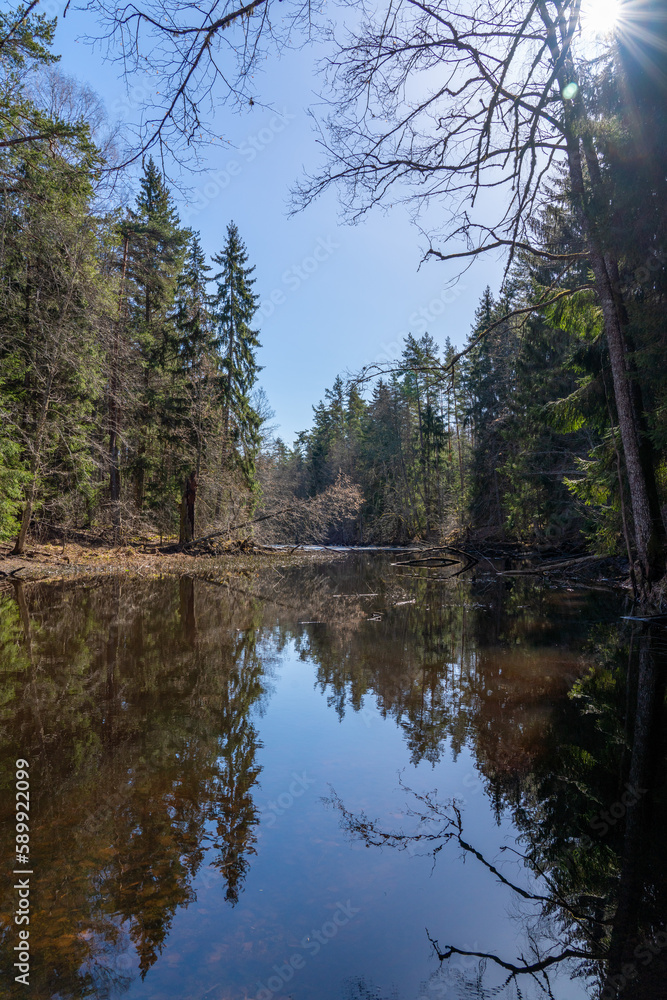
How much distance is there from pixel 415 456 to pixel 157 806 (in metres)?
39.6

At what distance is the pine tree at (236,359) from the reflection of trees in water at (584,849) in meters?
20.3

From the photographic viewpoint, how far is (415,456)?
41.7 meters

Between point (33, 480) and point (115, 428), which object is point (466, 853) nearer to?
point (33, 480)

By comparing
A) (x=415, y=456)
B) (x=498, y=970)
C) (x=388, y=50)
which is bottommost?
(x=498, y=970)

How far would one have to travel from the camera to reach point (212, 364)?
2259 centimetres

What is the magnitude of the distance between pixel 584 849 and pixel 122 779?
280 centimetres

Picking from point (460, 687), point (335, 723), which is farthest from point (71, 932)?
point (460, 687)

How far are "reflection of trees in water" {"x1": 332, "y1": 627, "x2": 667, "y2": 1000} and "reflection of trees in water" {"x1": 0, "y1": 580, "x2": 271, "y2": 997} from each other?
866mm

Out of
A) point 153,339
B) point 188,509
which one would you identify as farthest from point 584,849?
point 153,339

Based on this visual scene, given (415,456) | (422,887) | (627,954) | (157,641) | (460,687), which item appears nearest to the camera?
(627,954)

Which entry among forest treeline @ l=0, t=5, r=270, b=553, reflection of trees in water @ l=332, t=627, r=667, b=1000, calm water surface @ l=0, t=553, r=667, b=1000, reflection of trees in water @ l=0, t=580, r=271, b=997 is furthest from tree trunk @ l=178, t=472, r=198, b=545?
reflection of trees in water @ l=332, t=627, r=667, b=1000

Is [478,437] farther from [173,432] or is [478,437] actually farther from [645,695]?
[645,695]

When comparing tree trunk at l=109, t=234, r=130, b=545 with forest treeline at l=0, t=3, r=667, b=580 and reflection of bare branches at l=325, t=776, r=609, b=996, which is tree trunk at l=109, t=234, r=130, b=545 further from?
reflection of bare branches at l=325, t=776, r=609, b=996

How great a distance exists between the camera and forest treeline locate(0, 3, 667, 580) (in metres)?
7.63
